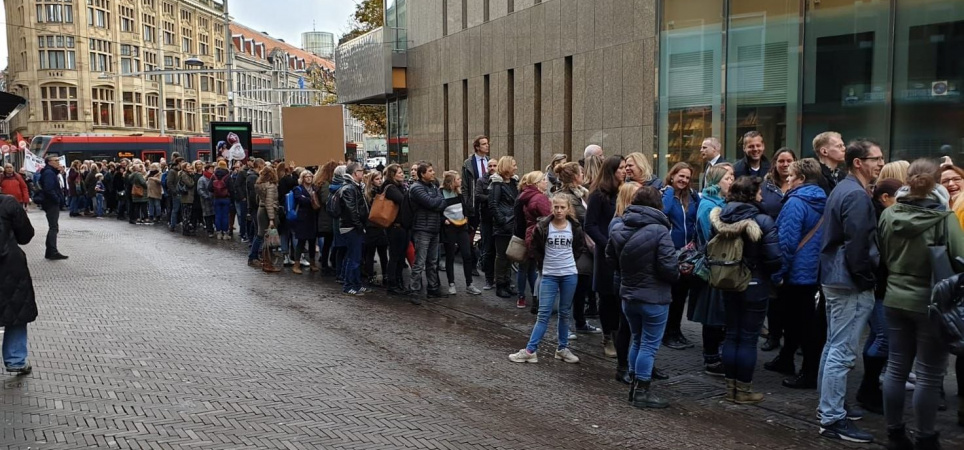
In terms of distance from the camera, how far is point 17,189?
15.3 m

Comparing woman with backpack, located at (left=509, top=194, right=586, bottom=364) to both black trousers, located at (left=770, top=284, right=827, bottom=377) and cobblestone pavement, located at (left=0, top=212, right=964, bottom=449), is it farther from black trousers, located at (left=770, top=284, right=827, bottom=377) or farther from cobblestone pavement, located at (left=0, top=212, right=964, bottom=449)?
black trousers, located at (left=770, top=284, right=827, bottom=377)

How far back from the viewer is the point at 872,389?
623 centimetres

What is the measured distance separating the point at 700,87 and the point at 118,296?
35.0 ft

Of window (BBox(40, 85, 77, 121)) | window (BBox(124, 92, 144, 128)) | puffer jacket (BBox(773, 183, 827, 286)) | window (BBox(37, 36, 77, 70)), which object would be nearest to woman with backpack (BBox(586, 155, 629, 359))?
puffer jacket (BBox(773, 183, 827, 286))

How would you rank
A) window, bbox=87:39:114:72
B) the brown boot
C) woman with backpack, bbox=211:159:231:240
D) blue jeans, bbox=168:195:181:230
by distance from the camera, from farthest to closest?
1. window, bbox=87:39:114:72
2. blue jeans, bbox=168:195:181:230
3. woman with backpack, bbox=211:159:231:240
4. the brown boot

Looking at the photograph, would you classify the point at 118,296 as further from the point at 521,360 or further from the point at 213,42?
the point at 213,42

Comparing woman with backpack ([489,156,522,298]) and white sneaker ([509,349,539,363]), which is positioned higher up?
woman with backpack ([489,156,522,298])

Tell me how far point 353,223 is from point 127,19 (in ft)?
228

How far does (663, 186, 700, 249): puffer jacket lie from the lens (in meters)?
7.96

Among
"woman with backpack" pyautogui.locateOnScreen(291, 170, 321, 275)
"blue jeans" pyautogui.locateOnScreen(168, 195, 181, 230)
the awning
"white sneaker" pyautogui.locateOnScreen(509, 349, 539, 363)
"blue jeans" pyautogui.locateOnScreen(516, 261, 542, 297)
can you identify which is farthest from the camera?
"blue jeans" pyautogui.locateOnScreen(168, 195, 181, 230)

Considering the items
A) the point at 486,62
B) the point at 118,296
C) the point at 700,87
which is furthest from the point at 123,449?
the point at 486,62

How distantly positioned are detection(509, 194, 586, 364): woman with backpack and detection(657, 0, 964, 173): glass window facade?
6.51 metres

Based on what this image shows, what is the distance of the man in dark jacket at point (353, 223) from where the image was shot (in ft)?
38.3

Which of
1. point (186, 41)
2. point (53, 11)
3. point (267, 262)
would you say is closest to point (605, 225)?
point (267, 262)
